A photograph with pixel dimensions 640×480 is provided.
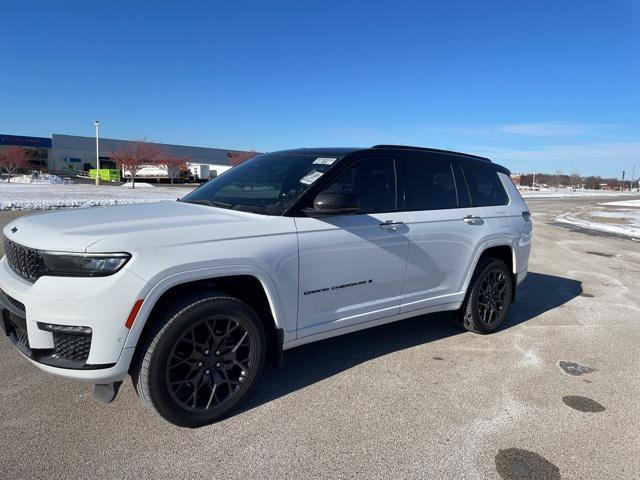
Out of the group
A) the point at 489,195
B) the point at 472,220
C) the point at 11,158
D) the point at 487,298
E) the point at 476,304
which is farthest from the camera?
the point at 11,158

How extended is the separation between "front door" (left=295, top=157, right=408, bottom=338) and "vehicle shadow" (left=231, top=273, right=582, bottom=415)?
20.3 inches

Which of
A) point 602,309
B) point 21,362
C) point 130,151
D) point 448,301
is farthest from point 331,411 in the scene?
point 130,151

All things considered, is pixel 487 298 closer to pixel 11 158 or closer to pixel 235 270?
pixel 235 270

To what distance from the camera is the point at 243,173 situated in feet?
14.3

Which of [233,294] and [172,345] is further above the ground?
[233,294]

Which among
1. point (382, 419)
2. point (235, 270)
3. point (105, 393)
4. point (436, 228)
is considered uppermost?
point (436, 228)

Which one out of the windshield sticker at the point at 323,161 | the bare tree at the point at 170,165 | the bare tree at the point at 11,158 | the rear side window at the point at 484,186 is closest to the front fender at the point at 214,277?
the windshield sticker at the point at 323,161

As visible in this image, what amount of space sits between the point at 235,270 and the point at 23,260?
130 cm

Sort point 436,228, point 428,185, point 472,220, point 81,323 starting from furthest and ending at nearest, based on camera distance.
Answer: point 472,220, point 428,185, point 436,228, point 81,323

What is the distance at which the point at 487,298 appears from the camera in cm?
501

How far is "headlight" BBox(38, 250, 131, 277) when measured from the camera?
2641mm

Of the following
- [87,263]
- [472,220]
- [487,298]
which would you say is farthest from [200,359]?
[487,298]

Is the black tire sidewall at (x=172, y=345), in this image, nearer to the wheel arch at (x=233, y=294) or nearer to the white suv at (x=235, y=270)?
the white suv at (x=235, y=270)

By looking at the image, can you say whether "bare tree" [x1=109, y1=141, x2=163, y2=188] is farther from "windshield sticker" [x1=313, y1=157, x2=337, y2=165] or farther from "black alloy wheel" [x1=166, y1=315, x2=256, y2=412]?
"black alloy wheel" [x1=166, y1=315, x2=256, y2=412]
